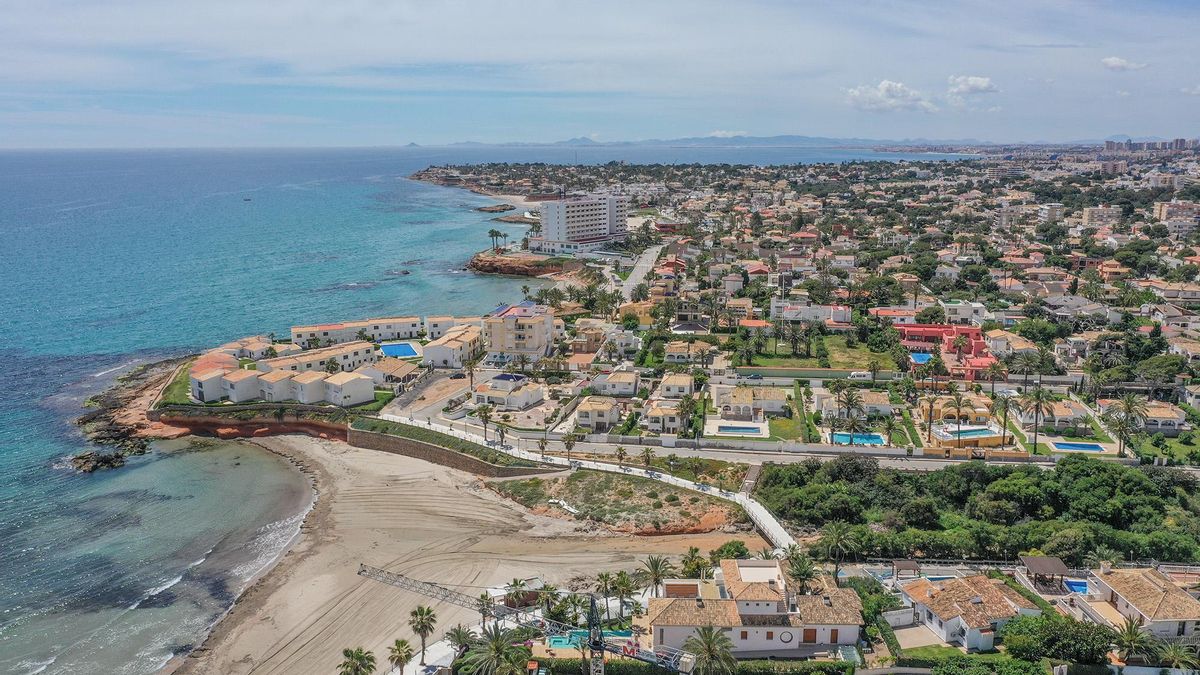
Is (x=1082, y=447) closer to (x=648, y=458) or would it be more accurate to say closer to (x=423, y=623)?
(x=648, y=458)

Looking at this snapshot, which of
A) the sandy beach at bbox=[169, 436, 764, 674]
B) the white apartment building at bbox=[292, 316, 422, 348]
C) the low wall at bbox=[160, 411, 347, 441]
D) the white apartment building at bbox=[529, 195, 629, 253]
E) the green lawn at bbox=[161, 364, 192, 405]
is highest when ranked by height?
the white apartment building at bbox=[529, 195, 629, 253]

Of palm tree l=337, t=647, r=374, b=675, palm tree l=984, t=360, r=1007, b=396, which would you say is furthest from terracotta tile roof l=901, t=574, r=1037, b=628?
palm tree l=984, t=360, r=1007, b=396

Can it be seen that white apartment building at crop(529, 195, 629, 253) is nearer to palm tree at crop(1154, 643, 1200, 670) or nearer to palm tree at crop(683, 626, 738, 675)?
palm tree at crop(683, 626, 738, 675)

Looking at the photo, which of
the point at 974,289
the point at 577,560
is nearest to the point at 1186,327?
the point at 974,289

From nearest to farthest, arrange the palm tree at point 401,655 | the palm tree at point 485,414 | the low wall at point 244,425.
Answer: the palm tree at point 401,655
the palm tree at point 485,414
the low wall at point 244,425

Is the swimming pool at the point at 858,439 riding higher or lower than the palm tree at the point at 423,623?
lower

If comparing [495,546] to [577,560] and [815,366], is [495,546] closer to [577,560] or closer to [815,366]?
[577,560]

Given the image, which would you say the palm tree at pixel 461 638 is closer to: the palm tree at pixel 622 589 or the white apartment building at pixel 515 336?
the palm tree at pixel 622 589

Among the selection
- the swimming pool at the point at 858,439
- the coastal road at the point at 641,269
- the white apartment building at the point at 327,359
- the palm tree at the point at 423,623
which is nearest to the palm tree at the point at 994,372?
the swimming pool at the point at 858,439
